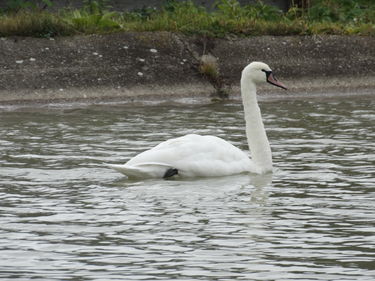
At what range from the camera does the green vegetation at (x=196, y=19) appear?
17.6m

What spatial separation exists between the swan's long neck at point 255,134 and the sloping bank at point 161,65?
18.0 ft

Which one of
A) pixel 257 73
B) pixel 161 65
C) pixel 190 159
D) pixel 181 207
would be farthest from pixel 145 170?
pixel 161 65

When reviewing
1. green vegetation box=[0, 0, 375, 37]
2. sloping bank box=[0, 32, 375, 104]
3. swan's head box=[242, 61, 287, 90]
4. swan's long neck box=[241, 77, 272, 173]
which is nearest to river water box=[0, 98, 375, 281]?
swan's long neck box=[241, 77, 272, 173]

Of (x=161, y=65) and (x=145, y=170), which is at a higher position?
(x=161, y=65)

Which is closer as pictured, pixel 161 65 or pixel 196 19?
pixel 161 65

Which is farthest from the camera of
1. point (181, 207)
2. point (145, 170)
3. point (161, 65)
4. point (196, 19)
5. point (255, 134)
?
point (196, 19)

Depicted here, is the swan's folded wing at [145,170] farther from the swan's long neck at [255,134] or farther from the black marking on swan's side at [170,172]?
the swan's long neck at [255,134]

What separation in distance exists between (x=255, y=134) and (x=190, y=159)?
109cm

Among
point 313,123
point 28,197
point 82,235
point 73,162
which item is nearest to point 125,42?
point 313,123

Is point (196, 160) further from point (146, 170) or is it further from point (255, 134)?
point (255, 134)

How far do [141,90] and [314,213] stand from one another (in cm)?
880

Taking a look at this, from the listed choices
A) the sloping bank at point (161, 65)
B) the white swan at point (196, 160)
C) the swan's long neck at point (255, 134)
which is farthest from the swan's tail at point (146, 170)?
the sloping bank at point (161, 65)

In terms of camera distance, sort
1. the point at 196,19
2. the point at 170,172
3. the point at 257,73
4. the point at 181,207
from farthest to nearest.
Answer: the point at 196,19 → the point at 257,73 → the point at 170,172 → the point at 181,207

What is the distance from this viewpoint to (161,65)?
1748cm
